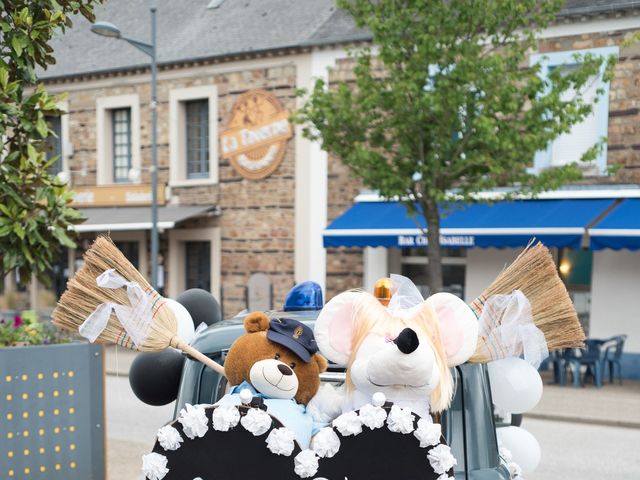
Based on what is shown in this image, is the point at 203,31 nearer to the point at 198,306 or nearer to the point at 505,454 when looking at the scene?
the point at 198,306

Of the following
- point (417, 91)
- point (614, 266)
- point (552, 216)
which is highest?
point (417, 91)

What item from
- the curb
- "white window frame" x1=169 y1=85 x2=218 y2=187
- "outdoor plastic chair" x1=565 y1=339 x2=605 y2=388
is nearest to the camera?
the curb

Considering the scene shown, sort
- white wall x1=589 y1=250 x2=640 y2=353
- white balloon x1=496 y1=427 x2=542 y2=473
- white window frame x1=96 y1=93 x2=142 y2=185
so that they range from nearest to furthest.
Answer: white balloon x1=496 y1=427 x2=542 y2=473, white wall x1=589 y1=250 x2=640 y2=353, white window frame x1=96 y1=93 x2=142 y2=185

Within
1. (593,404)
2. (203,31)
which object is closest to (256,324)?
(593,404)

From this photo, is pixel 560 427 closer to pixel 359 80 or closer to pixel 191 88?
pixel 359 80

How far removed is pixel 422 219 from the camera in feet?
47.2

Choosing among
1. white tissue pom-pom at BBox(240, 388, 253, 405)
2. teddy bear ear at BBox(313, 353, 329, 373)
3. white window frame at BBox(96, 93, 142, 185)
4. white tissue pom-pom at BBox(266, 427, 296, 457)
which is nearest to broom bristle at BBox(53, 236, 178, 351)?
teddy bear ear at BBox(313, 353, 329, 373)

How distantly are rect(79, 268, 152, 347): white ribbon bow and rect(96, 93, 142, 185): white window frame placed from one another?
15967mm

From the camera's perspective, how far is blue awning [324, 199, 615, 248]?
12789mm

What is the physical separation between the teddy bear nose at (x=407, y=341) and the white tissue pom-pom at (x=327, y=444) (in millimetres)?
341

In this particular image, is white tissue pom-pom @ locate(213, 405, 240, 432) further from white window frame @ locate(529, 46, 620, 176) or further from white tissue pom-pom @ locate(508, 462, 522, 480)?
white window frame @ locate(529, 46, 620, 176)

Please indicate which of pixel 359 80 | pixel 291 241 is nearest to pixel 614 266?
pixel 359 80

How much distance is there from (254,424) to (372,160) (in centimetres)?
977

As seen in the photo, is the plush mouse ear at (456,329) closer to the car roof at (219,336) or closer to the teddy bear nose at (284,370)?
the teddy bear nose at (284,370)
